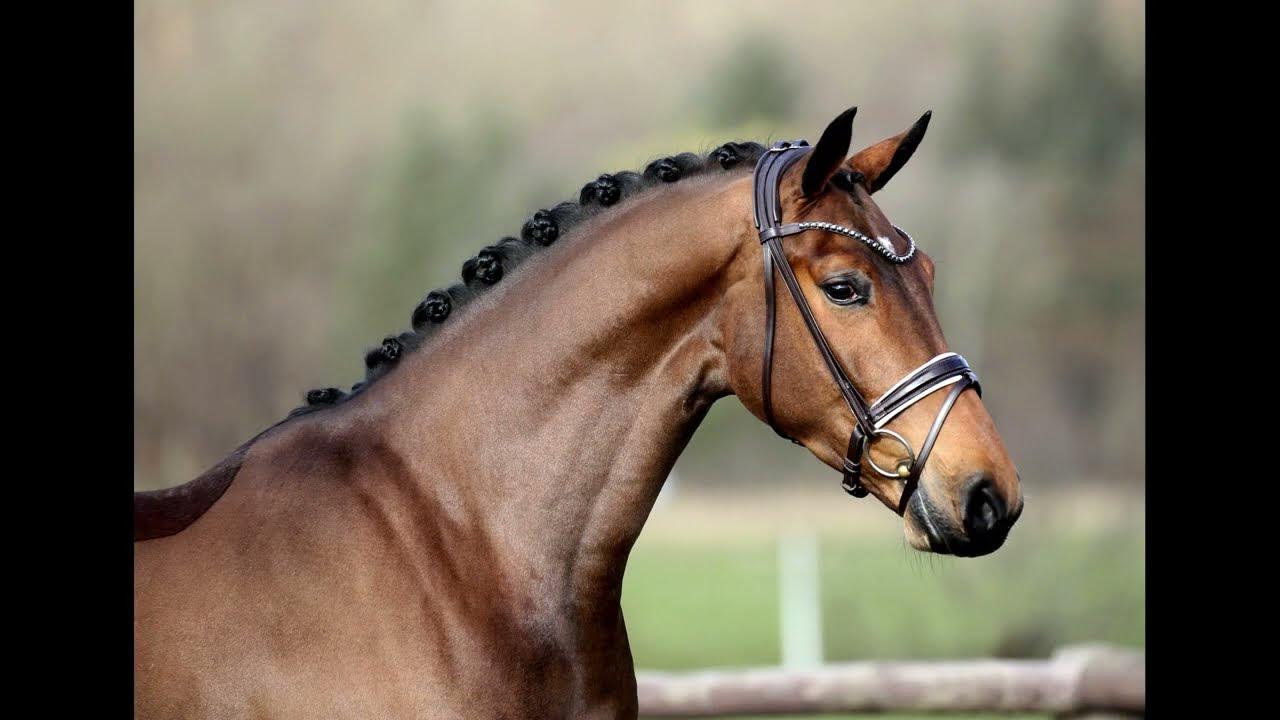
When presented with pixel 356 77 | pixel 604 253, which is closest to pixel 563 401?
pixel 604 253

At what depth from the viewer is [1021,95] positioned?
77.0 feet

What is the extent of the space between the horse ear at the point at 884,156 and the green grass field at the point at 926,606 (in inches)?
328

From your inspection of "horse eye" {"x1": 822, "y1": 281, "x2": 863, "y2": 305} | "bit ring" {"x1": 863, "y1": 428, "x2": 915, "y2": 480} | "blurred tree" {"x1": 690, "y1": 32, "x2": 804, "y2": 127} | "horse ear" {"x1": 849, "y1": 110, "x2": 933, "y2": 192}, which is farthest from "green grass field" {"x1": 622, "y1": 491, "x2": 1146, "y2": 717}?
"blurred tree" {"x1": 690, "y1": 32, "x2": 804, "y2": 127}

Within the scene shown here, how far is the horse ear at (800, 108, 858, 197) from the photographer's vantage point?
2752 millimetres

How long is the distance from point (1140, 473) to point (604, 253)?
20263mm

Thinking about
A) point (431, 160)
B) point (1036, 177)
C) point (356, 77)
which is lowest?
point (1036, 177)

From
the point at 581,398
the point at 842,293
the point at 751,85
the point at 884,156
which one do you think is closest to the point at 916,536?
the point at 842,293

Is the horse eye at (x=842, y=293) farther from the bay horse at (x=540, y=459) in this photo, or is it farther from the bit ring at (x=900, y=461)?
the bit ring at (x=900, y=461)

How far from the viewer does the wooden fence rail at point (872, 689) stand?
5551 millimetres

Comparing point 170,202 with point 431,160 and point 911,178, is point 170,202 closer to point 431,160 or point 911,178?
point 431,160

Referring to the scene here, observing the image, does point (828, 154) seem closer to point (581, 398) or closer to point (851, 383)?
point (851, 383)

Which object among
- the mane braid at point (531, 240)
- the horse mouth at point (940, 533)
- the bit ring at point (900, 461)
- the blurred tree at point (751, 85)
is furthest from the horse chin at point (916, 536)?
the blurred tree at point (751, 85)

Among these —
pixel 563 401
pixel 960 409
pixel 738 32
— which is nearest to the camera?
pixel 960 409

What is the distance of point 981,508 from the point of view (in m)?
2.57
